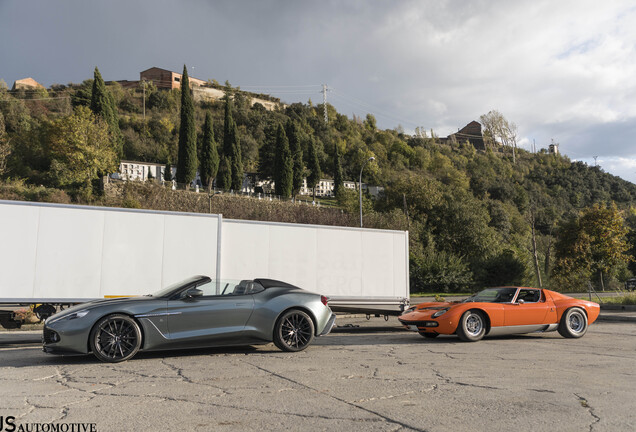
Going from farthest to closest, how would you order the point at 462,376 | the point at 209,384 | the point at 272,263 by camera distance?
the point at 272,263 < the point at 462,376 < the point at 209,384

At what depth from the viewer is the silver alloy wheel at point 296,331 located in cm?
809

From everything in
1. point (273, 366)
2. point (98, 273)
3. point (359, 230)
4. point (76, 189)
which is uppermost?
point (76, 189)

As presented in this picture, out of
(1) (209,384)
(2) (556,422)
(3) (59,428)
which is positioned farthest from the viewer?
(1) (209,384)

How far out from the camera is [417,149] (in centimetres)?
11281

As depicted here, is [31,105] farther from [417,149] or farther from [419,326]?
[419,326]

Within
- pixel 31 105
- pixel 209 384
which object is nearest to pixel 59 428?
pixel 209 384

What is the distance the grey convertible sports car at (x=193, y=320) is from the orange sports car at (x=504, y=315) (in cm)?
281

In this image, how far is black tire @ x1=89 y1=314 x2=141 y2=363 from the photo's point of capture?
22.8ft

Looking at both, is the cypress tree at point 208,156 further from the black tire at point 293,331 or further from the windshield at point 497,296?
the black tire at point 293,331

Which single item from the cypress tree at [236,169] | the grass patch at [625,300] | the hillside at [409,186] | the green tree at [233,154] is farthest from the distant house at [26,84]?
the grass patch at [625,300]

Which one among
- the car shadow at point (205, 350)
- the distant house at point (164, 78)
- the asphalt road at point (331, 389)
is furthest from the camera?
the distant house at point (164, 78)

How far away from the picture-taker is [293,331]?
8.14 metres

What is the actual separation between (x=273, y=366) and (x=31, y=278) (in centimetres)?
634

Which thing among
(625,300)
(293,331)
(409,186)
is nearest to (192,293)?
(293,331)
